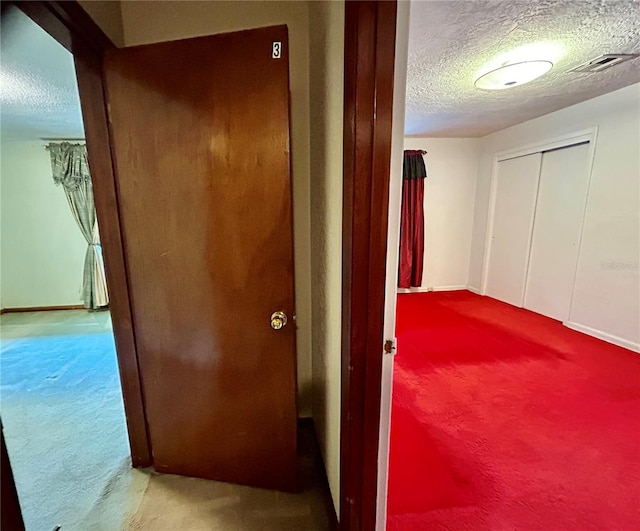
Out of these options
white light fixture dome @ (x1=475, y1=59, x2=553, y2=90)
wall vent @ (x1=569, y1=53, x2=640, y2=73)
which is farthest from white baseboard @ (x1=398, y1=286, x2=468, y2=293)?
wall vent @ (x1=569, y1=53, x2=640, y2=73)

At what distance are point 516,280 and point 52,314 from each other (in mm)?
6079

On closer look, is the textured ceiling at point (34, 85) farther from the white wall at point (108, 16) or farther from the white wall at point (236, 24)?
the white wall at point (236, 24)

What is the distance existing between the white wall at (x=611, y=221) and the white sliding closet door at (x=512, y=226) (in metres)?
0.61

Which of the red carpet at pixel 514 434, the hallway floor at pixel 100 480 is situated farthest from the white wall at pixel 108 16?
the red carpet at pixel 514 434

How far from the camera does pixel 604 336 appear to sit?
10.1ft

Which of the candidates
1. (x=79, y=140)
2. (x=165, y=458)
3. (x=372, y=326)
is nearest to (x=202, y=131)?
(x=372, y=326)

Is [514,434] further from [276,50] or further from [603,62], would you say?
[603,62]

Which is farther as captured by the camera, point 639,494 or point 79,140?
point 79,140

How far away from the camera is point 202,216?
4.09ft

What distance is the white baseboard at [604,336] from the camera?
2.86 m

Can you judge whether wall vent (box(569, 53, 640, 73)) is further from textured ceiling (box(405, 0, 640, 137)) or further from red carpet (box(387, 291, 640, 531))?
red carpet (box(387, 291, 640, 531))

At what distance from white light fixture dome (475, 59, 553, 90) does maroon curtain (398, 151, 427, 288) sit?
197 centimetres

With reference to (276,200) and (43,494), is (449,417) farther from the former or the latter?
(43,494)

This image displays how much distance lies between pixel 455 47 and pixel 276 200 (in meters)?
1.84
